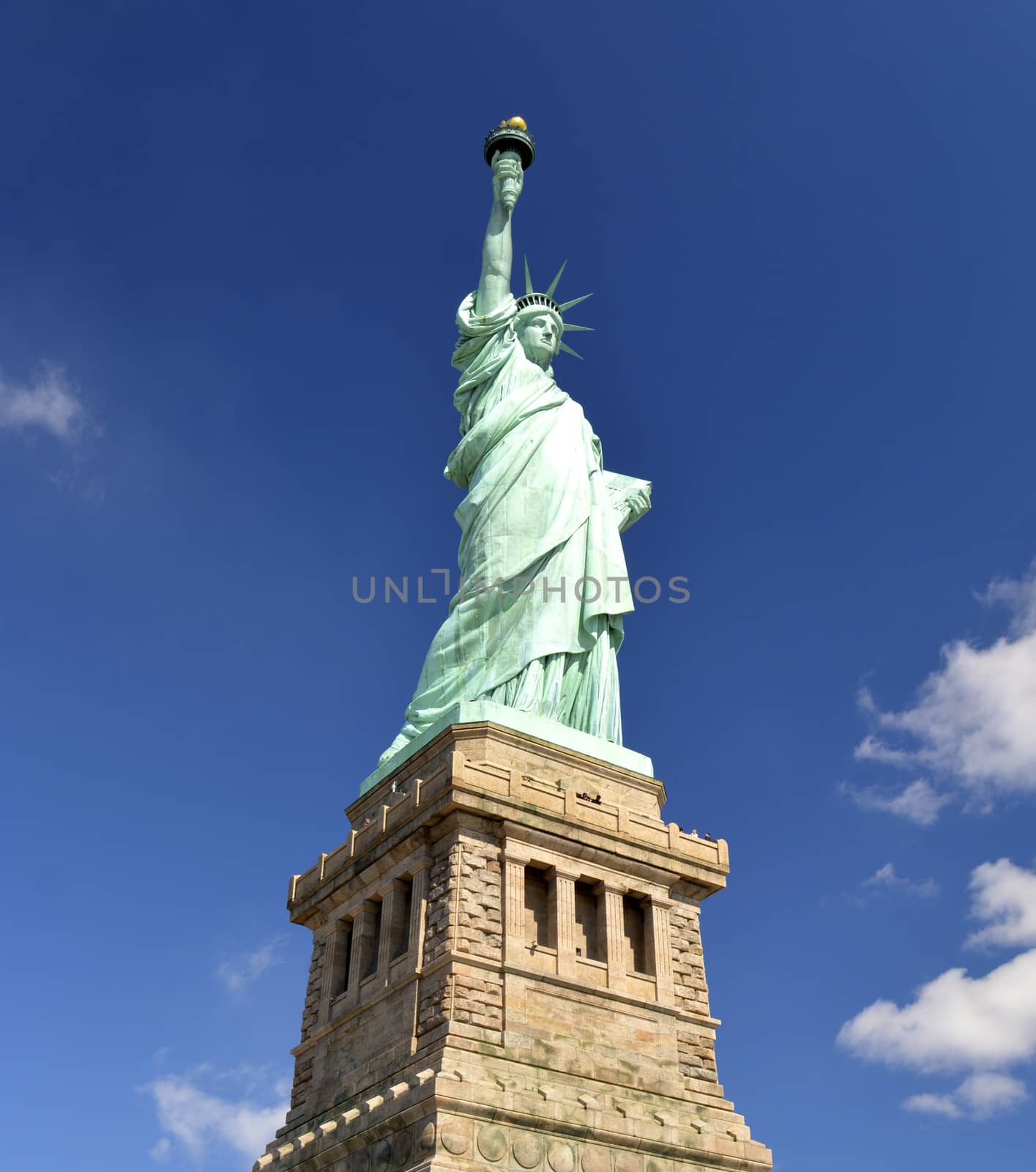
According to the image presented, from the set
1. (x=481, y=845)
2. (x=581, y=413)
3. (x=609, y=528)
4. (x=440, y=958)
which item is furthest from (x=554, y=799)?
(x=581, y=413)

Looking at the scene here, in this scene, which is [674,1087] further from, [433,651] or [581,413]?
[581,413]

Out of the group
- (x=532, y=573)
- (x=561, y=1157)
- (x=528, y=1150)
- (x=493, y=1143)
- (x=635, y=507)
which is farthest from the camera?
(x=635, y=507)

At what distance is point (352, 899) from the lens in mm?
23594

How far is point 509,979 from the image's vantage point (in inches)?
802

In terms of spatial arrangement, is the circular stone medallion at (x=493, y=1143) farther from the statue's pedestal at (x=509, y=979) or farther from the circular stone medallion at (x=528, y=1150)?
the circular stone medallion at (x=528, y=1150)

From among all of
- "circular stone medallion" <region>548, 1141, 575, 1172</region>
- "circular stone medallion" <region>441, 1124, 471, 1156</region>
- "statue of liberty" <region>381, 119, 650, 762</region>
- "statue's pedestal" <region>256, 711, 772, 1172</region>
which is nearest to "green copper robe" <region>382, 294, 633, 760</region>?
"statue of liberty" <region>381, 119, 650, 762</region>

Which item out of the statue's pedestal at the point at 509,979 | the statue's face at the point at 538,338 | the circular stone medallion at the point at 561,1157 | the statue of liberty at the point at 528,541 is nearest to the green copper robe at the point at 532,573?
the statue of liberty at the point at 528,541

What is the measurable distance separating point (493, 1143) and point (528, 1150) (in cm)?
59

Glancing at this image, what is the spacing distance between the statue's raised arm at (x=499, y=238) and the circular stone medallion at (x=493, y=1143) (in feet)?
63.3

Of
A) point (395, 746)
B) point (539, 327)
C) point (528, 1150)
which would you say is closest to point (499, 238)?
point (539, 327)

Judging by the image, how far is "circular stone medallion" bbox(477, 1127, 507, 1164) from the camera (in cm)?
1828

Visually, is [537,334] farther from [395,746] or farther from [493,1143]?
[493,1143]

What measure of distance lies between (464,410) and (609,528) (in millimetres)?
5015

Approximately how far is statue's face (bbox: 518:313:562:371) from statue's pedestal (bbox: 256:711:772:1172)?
35.9 ft
